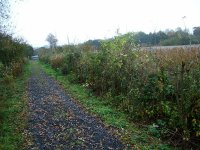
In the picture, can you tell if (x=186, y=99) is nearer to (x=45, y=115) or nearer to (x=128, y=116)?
(x=128, y=116)

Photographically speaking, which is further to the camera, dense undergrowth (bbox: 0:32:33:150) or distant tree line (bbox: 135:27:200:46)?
distant tree line (bbox: 135:27:200:46)

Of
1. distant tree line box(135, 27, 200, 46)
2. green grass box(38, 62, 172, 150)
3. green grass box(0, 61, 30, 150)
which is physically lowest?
green grass box(38, 62, 172, 150)

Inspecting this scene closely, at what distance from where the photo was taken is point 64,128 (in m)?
8.47

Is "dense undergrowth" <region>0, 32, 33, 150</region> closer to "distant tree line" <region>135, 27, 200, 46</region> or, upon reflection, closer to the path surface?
the path surface

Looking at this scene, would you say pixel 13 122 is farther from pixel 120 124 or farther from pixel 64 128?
pixel 120 124

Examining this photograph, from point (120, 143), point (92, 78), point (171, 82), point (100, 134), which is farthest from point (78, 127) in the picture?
point (92, 78)

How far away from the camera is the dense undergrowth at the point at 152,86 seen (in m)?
7.19

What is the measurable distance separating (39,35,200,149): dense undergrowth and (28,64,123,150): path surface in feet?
4.55

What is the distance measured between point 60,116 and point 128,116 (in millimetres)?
2300

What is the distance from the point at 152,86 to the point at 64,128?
3.05m

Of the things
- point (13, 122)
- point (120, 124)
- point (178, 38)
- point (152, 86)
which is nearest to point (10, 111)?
point (13, 122)

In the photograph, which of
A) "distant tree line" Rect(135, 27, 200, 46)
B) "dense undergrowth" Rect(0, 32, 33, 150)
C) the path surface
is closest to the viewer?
the path surface

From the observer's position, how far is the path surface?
7.16 metres

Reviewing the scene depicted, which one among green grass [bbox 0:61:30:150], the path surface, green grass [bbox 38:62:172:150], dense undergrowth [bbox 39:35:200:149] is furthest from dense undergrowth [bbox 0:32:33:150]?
dense undergrowth [bbox 39:35:200:149]
